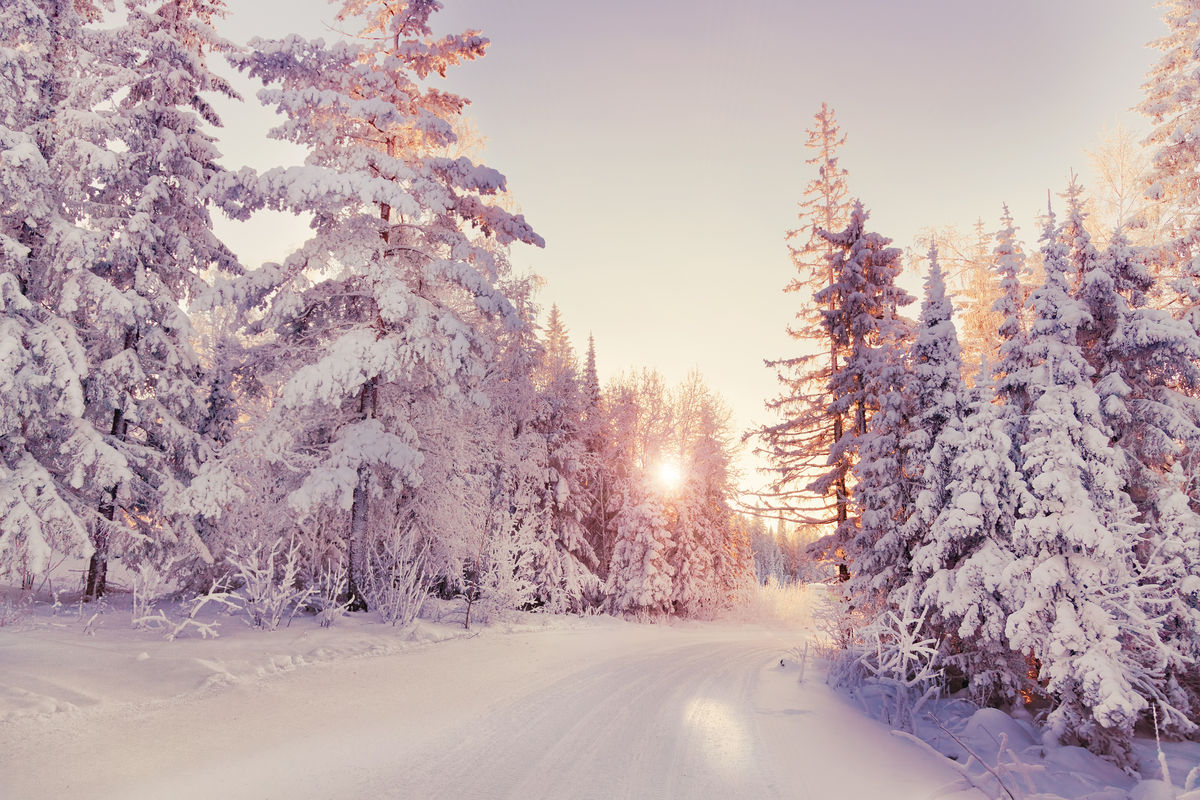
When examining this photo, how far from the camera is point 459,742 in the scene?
5.93m

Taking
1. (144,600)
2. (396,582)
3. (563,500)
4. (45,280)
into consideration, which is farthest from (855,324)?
(45,280)

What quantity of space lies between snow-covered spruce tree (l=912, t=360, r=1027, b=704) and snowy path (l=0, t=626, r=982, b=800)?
3.24 metres

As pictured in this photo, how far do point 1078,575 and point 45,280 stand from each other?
64.0 feet

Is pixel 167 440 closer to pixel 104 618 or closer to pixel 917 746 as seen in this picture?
pixel 104 618

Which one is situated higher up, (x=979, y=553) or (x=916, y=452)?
(x=916, y=452)

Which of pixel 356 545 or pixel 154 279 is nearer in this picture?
pixel 154 279

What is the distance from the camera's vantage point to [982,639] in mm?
10797

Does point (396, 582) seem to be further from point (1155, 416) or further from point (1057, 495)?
point (1155, 416)

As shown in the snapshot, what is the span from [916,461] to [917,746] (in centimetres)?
631

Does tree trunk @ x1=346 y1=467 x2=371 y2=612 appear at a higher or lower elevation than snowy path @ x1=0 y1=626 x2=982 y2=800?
higher

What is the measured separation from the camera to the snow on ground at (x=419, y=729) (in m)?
4.81

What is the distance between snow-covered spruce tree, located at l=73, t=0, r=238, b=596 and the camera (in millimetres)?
11695

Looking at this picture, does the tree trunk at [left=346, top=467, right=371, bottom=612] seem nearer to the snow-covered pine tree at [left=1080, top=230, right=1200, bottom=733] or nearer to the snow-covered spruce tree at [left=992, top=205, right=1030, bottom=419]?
the snow-covered spruce tree at [left=992, top=205, right=1030, bottom=419]

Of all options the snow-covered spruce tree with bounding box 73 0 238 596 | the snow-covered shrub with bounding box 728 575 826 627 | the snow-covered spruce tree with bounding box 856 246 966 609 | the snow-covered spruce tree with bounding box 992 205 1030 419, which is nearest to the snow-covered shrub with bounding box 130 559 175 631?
the snow-covered spruce tree with bounding box 73 0 238 596
